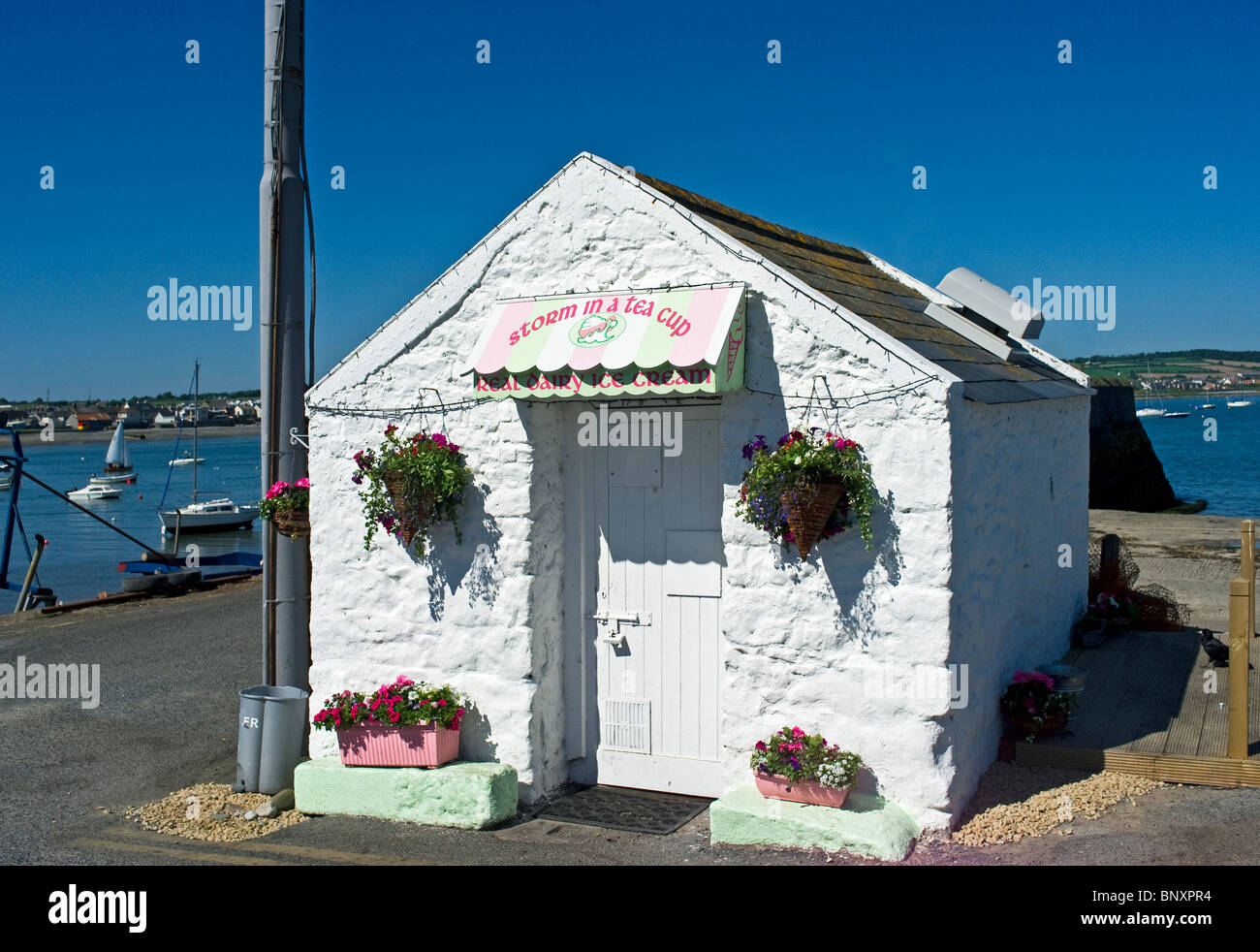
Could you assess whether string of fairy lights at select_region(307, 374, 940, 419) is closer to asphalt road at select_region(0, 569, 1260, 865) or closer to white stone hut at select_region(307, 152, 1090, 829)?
white stone hut at select_region(307, 152, 1090, 829)

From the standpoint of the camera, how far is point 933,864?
600cm

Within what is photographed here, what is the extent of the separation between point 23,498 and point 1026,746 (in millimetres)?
88614

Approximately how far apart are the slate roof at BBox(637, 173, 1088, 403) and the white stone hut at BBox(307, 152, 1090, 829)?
5 cm

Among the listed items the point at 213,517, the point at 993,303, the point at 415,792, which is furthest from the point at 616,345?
the point at 213,517

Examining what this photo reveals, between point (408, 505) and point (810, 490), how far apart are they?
9.21 feet

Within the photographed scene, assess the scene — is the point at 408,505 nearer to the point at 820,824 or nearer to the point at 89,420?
the point at 820,824

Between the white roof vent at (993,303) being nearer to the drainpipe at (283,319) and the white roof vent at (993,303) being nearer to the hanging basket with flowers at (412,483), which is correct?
the hanging basket with flowers at (412,483)

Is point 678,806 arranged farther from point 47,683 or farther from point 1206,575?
point 1206,575

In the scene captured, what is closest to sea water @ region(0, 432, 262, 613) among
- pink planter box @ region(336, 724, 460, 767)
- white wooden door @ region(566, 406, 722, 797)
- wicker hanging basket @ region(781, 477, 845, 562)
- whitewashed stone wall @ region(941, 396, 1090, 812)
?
pink planter box @ region(336, 724, 460, 767)

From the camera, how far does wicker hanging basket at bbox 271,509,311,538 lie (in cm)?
823

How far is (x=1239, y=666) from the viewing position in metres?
6.95
